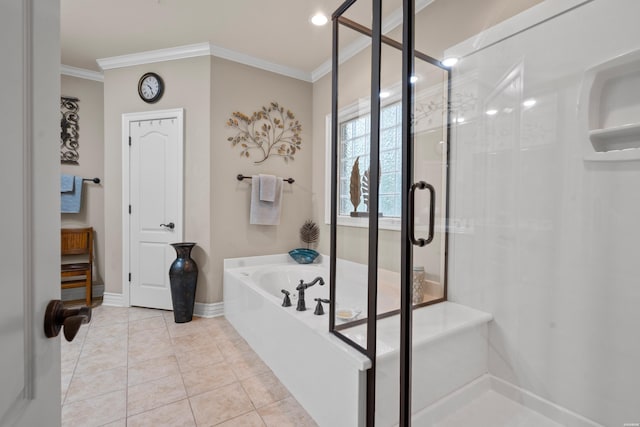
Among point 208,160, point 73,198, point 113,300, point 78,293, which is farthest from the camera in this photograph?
point 78,293

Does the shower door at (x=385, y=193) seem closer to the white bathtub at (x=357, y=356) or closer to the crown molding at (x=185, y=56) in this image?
the white bathtub at (x=357, y=356)

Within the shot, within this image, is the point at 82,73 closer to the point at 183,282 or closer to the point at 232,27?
the point at 232,27

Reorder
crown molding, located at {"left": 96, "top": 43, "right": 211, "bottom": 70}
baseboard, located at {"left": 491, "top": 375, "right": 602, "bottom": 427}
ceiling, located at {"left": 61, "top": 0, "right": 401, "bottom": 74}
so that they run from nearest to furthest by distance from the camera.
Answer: baseboard, located at {"left": 491, "top": 375, "right": 602, "bottom": 427} < ceiling, located at {"left": 61, "top": 0, "right": 401, "bottom": 74} < crown molding, located at {"left": 96, "top": 43, "right": 211, "bottom": 70}

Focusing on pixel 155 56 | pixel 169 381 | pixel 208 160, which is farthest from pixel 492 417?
pixel 155 56

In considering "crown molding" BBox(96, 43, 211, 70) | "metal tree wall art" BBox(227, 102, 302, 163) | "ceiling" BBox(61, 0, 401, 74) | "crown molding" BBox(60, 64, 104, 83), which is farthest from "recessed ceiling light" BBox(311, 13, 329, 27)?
"crown molding" BBox(60, 64, 104, 83)

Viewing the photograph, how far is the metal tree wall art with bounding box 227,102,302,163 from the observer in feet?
11.0

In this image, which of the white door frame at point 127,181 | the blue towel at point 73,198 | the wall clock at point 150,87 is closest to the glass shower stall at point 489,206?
the white door frame at point 127,181

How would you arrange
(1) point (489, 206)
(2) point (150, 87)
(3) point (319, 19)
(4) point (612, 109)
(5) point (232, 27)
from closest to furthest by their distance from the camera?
(4) point (612, 109)
(1) point (489, 206)
(3) point (319, 19)
(5) point (232, 27)
(2) point (150, 87)

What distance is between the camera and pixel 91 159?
3.76 m

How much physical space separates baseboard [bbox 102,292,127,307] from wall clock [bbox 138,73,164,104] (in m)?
2.15

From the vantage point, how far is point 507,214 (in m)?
1.75

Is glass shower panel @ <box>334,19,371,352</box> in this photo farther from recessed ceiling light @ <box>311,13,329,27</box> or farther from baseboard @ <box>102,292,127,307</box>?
baseboard @ <box>102,292,127,307</box>

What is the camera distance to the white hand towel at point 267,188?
11.0ft

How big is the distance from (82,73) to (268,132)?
2.35 m
